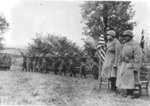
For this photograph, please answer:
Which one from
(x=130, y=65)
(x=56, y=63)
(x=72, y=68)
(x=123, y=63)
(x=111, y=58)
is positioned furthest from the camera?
(x=56, y=63)

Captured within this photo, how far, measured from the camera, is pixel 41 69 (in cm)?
1705

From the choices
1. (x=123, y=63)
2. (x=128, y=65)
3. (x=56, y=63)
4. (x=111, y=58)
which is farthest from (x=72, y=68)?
(x=128, y=65)

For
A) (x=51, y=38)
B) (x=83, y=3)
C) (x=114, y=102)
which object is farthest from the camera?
(x=51, y=38)

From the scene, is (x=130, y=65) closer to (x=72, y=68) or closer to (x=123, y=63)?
(x=123, y=63)

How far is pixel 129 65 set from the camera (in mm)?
7324

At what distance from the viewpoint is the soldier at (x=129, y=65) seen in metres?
7.22

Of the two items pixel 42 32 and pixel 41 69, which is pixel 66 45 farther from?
pixel 41 69

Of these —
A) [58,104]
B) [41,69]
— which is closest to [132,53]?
[58,104]

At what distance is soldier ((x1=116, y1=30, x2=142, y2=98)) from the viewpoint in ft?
23.7

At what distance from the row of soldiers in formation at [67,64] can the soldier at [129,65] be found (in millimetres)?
5685

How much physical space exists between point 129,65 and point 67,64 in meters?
7.89

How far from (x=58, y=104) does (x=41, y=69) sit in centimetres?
1149

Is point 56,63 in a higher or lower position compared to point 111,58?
higher

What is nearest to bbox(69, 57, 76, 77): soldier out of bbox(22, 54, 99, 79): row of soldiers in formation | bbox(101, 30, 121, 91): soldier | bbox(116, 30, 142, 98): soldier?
bbox(22, 54, 99, 79): row of soldiers in formation
